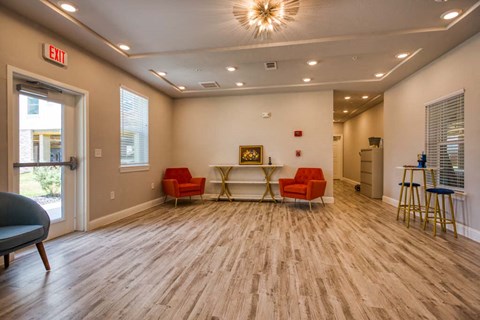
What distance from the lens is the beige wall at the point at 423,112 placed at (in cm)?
303

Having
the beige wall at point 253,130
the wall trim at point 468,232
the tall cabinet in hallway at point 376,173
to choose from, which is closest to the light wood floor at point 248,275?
the wall trim at point 468,232

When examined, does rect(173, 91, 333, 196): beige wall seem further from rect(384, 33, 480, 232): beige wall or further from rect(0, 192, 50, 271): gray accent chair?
rect(0, 192, 50, 271): gray accent chair

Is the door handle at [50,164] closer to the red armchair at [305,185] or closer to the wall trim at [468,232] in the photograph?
the red armchair at [305,185]

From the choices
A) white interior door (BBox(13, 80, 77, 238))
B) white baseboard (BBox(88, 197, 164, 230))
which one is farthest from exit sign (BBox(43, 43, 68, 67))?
white baseboard (BBox(88, 197, 164, 230))

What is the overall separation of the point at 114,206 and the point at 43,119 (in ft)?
5.75

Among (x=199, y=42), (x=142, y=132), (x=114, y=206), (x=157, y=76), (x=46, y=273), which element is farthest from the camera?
(x=142, y=132)

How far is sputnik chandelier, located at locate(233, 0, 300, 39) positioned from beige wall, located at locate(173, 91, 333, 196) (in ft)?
9.97

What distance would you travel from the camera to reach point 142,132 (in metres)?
4.99

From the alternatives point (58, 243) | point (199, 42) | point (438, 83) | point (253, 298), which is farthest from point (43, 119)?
point (438, 83)

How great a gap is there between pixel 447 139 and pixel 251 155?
147 inches

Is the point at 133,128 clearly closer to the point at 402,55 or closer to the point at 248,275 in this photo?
the point at 248,275

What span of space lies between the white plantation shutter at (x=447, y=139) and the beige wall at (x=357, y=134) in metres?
2.90

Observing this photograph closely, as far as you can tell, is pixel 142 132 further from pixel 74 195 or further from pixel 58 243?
pixel 58 243

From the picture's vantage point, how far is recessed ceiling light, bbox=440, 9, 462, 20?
2.56 metres
